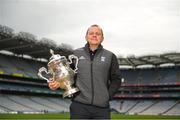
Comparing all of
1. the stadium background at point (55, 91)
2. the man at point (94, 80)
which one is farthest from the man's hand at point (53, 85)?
the stadium background at point (55, 91)

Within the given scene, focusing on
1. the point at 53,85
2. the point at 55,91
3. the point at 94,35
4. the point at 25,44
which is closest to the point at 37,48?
the point at 25,44

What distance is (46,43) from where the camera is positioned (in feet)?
214

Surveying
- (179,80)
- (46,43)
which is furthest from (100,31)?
(179,80)

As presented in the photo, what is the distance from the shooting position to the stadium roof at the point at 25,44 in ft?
186

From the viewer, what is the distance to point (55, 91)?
238ft

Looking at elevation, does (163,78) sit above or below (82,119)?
below

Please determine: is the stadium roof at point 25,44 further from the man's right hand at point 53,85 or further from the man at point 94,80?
the man at point 94,80

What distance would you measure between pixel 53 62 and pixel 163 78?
76450mm

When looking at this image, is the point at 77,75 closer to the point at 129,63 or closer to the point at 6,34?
the point at 6,34

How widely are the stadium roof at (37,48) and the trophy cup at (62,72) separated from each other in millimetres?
51030

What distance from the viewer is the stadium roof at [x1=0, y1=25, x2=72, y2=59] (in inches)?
2234

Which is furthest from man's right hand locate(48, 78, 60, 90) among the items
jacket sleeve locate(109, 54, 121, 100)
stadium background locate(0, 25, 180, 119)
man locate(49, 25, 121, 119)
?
stadium background locate(0, 25, 180, 119)

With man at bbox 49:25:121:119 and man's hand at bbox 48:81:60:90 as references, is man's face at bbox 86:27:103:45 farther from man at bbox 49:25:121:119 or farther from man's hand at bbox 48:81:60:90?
man's hand at bbox 48:81:60:90

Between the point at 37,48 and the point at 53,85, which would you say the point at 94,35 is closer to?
the point at 53,85
